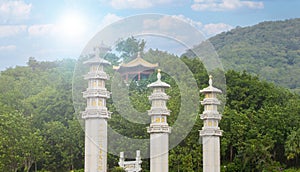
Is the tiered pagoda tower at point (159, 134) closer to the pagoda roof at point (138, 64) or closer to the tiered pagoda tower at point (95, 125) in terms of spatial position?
the tiered pagoda tower at point (95, 125)

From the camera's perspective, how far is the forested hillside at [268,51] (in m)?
44.7

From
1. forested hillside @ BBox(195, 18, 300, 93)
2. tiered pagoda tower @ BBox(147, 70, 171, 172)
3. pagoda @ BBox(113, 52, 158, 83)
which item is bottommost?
tiered pagoda tower @ BBox(147, 70, 171, 172)

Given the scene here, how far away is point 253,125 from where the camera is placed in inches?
1001

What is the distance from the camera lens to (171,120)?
22.1 metres

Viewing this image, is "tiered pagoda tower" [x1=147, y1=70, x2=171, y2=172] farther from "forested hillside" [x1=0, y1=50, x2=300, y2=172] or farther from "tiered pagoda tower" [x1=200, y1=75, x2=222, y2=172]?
"forested hillside" [x1=0, y1=50, x2=300, y2=172]


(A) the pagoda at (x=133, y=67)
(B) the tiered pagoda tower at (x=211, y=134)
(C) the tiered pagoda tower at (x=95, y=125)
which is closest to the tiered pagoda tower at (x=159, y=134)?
(B) the tiered pagoda tower at (x=211, y=134)

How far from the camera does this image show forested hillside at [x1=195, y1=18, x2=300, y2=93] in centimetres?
4472

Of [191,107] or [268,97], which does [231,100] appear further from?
[191,107]

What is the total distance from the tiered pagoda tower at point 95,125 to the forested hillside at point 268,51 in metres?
22.2

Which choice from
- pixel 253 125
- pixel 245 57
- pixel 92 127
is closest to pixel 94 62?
pixel 92 127

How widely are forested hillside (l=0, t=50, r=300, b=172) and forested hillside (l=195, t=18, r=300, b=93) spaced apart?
9223 millimetres

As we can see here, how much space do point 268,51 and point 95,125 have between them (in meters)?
39.9

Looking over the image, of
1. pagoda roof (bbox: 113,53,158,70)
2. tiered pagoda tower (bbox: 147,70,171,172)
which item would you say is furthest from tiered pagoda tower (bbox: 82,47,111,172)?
pagoda roof (bbox: 113,53,158,70)

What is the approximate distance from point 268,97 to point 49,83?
11464mm
